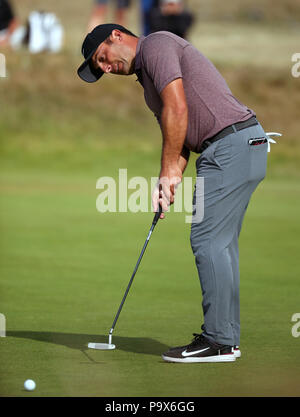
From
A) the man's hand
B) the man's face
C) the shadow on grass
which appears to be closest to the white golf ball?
the shadow on grass

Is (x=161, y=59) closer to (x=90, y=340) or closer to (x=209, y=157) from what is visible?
(x=209, y=157)

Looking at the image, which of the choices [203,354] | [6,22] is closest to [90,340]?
[203,354]

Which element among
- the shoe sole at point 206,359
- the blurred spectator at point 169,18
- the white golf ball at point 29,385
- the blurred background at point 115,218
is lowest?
the white golf ball at point 29,385

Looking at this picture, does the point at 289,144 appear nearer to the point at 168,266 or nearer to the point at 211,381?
the point at 168,266

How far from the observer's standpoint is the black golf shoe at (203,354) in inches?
225

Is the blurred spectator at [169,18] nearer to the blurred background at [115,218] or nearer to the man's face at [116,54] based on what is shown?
the blurred background at [115,218]

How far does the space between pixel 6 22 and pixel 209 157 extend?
56.4 feet

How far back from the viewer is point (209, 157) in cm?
572

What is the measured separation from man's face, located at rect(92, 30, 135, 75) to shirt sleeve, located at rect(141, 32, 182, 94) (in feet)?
0.52

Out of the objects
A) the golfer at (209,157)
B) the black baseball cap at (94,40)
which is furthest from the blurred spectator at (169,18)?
the golfer at (209,157)

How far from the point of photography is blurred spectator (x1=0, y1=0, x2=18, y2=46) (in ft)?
71.7

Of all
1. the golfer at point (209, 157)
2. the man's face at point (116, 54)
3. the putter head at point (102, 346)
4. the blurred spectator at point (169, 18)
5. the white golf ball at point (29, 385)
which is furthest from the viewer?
the blurred spectator at point (169, 18)

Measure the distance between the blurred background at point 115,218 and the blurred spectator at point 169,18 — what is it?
0.09 ft

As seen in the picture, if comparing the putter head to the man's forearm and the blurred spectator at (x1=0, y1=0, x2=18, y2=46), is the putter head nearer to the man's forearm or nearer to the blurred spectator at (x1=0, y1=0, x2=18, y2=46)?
the man's forearm
